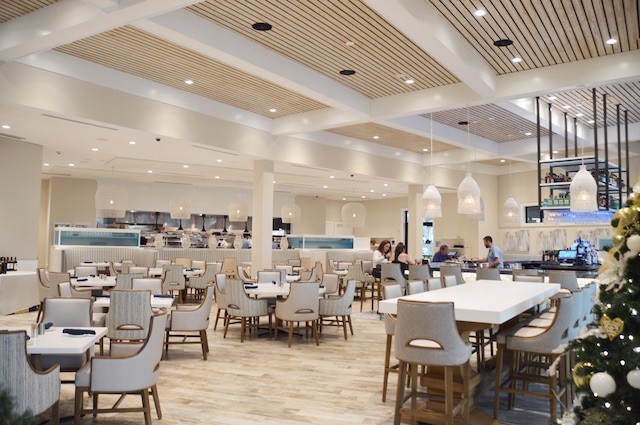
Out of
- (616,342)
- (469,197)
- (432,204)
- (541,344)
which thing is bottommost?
(541,344)

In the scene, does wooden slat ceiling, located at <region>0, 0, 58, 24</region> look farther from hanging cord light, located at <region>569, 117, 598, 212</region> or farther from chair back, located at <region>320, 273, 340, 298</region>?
hanging cord light, located at <region>569, 117, 598, 212</region>

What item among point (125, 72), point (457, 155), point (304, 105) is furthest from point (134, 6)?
point (457, 155)

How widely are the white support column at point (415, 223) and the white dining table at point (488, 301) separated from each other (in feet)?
31.4

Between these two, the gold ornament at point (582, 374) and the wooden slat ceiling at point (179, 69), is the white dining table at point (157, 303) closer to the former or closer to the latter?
the wooden slat ceiling at point (179, 69)

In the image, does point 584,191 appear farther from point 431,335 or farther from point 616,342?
point 616,342

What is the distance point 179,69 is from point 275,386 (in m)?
5.14

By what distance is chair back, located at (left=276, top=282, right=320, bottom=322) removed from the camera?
732 centimetres

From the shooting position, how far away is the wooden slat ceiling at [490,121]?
414 inches

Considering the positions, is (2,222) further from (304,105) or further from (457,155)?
(457,155)

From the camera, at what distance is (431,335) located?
12.3 ft

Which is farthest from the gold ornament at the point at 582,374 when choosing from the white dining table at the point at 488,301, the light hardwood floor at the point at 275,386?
the light hardwood floor at the point at 275,386

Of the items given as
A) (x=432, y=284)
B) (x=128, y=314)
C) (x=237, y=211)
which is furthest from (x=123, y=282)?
(x=237, y=211)

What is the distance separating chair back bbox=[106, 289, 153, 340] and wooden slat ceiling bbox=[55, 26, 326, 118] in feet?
10.8

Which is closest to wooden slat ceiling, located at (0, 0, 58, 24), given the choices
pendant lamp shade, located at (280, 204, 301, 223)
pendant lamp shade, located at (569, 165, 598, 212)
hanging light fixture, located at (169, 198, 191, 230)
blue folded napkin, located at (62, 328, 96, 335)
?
blue folded napkin, located at (62, 328, 96, 335)
